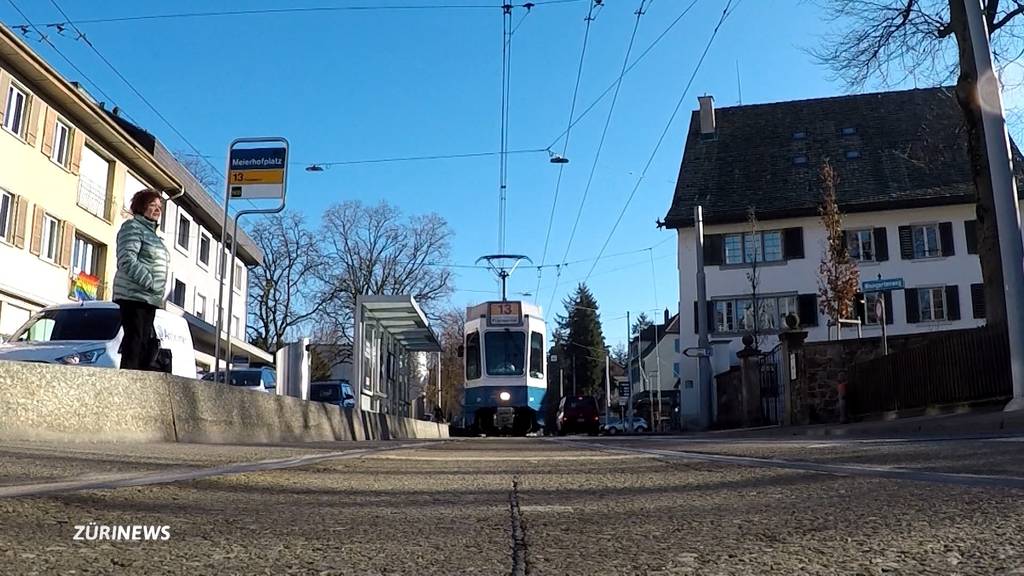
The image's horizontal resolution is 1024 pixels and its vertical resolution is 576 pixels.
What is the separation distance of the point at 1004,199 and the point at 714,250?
26099mm

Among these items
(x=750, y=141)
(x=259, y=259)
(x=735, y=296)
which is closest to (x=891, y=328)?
(x=735, y=296)

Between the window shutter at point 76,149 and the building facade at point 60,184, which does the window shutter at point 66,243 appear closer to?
Result: the building facade at point 60,184

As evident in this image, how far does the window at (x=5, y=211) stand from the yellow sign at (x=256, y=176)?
12.3 m

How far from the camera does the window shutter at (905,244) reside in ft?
118

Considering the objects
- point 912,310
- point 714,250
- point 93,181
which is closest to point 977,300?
point 912,310

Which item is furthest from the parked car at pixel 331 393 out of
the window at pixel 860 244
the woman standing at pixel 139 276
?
the window at pixel 860 244

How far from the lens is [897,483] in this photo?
384 cm

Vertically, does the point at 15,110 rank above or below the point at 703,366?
above

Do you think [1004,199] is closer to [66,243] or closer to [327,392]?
[327,392]

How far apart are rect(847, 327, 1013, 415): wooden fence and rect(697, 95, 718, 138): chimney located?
25.1 metres

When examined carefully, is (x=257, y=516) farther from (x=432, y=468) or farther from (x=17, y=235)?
(x=17, y=235)

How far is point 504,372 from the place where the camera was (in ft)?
76.1

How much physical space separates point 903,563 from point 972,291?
3708cm

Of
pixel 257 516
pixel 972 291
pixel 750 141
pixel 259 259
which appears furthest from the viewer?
pixel 259 259
